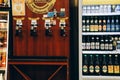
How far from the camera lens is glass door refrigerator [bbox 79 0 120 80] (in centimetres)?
386

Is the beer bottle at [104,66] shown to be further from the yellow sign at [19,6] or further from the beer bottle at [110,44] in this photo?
the yellow sign at [19,6]

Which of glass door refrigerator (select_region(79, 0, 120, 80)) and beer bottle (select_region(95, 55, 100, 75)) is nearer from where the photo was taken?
glass door refrigerator (select_region(79, 0, 120, 80))

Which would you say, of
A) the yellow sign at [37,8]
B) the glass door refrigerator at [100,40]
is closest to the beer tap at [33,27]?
the yellow sign at [37,8]

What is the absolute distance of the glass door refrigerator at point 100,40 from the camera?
3.86 metres

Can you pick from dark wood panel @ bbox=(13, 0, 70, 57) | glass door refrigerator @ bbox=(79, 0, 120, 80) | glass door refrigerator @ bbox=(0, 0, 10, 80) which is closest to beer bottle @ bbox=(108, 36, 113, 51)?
glass door refrigerator @ bbox=(79, 0, 120, 80)

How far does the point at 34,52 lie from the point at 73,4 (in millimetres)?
1111

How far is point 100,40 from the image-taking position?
13.4 feet

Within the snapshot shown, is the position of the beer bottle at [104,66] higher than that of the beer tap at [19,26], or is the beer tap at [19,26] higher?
the beer tap at [19,26]

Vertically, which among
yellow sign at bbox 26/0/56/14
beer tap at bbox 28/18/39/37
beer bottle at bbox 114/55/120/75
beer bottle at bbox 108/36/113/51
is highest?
yellow sign at bbox 26/0/56/14

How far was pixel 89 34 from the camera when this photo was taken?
3.89 metres

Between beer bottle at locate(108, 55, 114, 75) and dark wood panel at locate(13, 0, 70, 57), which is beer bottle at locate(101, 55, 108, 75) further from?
dark wood panel at locate(13, 0, 70, 57)

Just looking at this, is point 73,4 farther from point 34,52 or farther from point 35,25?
point 34,52

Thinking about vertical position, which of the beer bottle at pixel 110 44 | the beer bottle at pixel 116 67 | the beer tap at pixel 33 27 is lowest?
the beer bottle at pixel 116 67

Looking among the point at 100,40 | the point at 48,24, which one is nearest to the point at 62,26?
the point at 48,24
